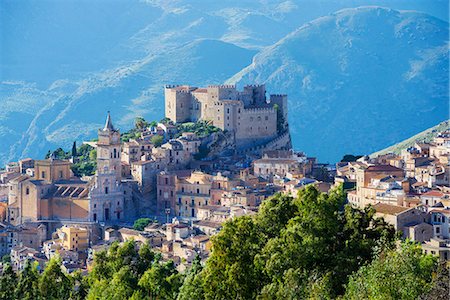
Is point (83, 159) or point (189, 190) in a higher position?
point (83, 159)

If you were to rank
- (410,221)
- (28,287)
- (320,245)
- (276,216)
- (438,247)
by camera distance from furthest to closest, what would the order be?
(410,221) → (438,247) → (28,287) → (276,216) → (320,245)

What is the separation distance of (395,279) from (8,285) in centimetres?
1883

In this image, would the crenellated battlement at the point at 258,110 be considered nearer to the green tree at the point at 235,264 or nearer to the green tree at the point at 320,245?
the green tree at the point at 235,264

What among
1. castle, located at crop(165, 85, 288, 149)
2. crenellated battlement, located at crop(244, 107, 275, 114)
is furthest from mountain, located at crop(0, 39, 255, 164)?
crenellated battlement, located at crop(244, 107, 275, 114)

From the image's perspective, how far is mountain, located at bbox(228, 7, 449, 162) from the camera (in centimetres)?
13650

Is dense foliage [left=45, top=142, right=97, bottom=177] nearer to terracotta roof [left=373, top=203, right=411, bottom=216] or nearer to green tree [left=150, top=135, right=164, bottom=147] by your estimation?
green tree [left=150, top=135, right=164, bottom=147]

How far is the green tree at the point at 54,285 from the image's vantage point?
38.9 m

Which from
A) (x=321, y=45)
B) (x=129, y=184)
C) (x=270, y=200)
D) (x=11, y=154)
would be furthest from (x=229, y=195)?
(x=321, y=45)

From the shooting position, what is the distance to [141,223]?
208 feet

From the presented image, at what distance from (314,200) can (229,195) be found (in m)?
33.4

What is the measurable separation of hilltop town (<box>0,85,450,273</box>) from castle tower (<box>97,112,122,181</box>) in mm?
57

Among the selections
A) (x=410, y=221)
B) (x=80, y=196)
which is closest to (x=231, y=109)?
(x=80, y=196)

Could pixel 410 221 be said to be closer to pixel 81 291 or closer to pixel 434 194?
pixel 434 194

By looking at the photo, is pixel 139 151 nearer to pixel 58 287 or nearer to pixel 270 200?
pixel 58 287
